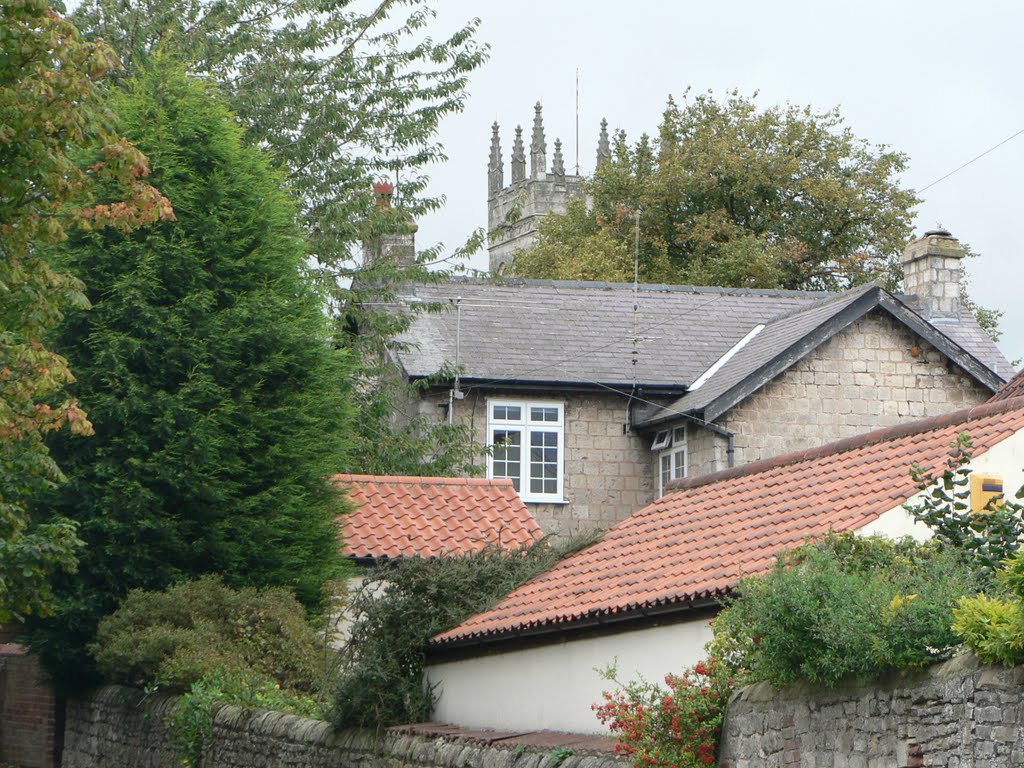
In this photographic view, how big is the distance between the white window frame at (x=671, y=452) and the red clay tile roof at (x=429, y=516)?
20.0 feet

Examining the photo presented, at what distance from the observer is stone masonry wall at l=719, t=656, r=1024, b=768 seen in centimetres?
812

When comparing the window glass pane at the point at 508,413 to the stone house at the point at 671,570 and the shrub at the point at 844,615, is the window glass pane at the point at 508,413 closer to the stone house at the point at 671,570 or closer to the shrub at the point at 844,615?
the stone house at the point at 671,570

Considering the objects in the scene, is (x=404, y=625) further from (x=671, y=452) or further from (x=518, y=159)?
(x=518, y=159)

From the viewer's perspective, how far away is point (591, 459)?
28.8 metres

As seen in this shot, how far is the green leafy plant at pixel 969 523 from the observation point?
10.2 metres

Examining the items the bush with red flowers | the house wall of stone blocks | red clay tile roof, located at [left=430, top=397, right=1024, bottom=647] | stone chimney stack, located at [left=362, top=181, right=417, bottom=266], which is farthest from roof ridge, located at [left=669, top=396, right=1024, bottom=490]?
stone chimney stack, located at [left=362, top=181, right=417, bottom=266]

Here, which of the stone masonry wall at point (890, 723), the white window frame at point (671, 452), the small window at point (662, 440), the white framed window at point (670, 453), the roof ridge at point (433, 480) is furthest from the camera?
the small window at point (662, 440)

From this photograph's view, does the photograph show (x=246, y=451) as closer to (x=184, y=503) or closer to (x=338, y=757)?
(x=184, y=503)

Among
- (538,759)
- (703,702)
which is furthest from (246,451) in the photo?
(703,702)

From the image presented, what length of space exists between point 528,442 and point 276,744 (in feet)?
45.3

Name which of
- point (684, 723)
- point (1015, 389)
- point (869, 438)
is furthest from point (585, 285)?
point (684, 723)

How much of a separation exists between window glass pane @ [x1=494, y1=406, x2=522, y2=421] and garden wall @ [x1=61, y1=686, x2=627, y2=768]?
34.3 feet

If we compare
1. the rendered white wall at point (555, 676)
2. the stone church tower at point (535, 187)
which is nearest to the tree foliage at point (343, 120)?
the rendered white wall at point (555, 676)

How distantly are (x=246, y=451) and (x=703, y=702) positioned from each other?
10119 mm
